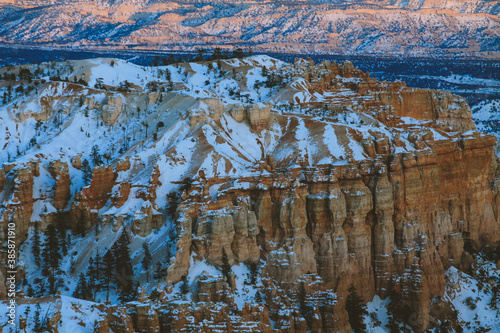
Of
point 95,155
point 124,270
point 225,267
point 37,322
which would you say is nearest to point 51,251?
point 124,270

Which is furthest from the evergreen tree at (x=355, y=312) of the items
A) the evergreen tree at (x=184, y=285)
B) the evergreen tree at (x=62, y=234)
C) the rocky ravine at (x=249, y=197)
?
the evergreen tree at (x=62, y=234)

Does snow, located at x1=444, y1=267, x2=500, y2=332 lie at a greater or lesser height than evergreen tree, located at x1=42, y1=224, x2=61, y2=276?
lesser

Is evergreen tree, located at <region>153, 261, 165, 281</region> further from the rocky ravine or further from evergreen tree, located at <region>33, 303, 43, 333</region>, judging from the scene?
evergreen tree, located at <region>33, 303, 43, 333</region>

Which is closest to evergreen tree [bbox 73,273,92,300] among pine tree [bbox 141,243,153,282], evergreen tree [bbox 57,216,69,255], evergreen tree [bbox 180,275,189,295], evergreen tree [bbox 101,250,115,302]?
evergreen tree [bbox 101,250,115,302]

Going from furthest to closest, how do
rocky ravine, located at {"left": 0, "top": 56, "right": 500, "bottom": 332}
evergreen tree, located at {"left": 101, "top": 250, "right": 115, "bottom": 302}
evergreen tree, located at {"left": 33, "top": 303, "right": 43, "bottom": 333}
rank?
evergreen tree, located at {"left": 101, "top": 250, "right": 115, "bottom": 302} → rocky ravine, located at {"left": 0, "top": 56, "right": 500, "bottom": 332} → evergreen tree, located at {"left": 33, "top": 303, "right": 43, "bottom": 333}

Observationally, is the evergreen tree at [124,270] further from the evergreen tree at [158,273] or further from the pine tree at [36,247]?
the pine tree at [36,247]

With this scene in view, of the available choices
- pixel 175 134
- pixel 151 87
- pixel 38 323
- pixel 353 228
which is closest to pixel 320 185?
pixel 353 228

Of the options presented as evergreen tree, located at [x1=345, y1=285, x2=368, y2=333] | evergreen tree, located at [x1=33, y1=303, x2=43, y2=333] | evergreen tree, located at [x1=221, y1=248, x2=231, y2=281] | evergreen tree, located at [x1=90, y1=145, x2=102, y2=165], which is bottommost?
evergreen tree, located at [x1=33, y1=303, x2=43, y2=333]
